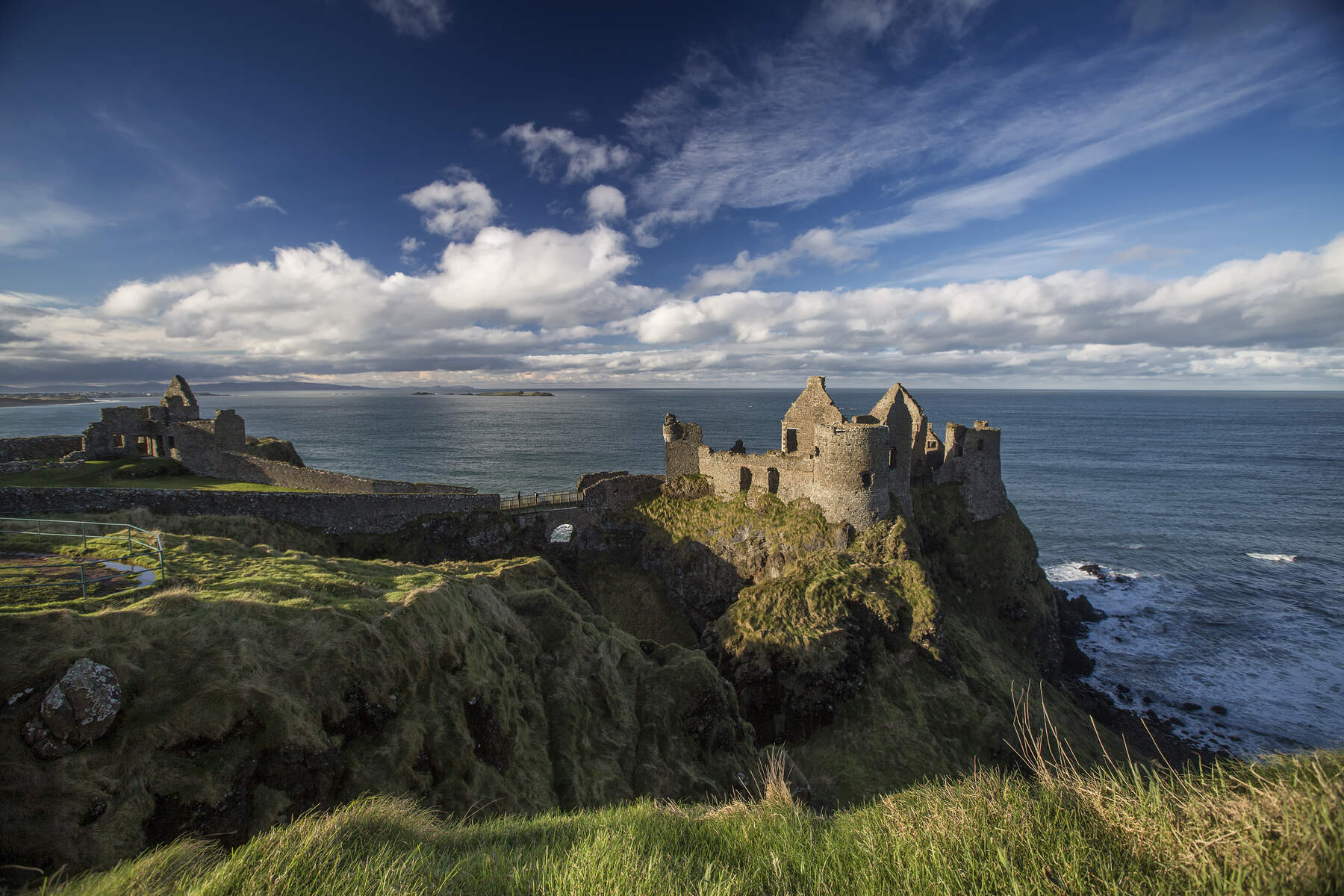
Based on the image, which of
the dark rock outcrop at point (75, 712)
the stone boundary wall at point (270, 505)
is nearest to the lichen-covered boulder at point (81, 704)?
the dark rock outcrop at point (75, 712)

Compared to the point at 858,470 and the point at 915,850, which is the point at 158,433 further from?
the point at 915,850

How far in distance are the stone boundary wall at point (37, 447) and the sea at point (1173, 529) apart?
3576 cm

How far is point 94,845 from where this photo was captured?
7.25 meters

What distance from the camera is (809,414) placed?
119 feet

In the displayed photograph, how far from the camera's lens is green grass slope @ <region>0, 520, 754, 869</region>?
25.9 feet

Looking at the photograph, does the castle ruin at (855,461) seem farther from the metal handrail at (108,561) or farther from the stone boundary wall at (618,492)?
the metal handrail at (108,561)

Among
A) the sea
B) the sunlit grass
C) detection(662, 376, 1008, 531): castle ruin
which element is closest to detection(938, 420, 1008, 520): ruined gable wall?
detection(662, 376, 1008, 531): castle ruin

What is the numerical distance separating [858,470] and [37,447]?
52.2 metres

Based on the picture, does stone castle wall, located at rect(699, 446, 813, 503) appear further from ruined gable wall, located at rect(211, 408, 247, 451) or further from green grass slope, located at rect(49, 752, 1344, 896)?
ruined gable wall, located at rect(211, 408, 247, 451)

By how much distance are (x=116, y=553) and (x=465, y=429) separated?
5448 inches

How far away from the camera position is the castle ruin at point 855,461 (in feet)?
97.2

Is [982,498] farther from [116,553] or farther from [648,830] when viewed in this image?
[116,553]

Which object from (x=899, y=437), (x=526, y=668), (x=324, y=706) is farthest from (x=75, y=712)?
(x=899, y=437)

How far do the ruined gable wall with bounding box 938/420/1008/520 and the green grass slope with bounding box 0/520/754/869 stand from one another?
2620 centimetres
